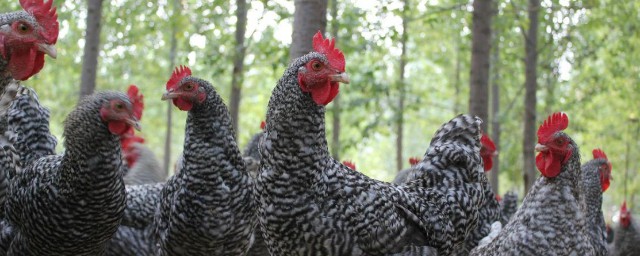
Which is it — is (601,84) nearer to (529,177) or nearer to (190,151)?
(529,177)

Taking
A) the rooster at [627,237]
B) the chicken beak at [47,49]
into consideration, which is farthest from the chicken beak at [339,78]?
the rooster at [627,237]

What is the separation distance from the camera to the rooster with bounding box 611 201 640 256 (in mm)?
10930

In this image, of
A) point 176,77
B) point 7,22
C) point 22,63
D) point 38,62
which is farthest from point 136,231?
point 7,22

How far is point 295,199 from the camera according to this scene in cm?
453

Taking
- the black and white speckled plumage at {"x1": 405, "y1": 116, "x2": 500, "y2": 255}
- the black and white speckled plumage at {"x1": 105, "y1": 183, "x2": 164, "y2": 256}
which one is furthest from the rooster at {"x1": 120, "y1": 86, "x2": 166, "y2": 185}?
the black and white speckled plumage at {"x1": 405, "y1": 116, "x2": 500, "y2": 255}

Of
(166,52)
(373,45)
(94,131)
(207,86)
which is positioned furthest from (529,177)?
(166,52)

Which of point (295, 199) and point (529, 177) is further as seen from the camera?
point (529, 177)

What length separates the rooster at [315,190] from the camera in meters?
4.51

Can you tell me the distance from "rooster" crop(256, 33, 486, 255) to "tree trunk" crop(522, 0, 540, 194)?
7686 mm

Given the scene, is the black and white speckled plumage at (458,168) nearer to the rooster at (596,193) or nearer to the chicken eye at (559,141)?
the chicken eye at (559,141)

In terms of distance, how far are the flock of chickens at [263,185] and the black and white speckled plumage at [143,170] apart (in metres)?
3.63

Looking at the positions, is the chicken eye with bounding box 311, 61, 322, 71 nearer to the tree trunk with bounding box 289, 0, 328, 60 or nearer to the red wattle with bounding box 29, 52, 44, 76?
the red wattle with bounding box 29, 52, 44, 76

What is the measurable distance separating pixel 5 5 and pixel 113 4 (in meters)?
2.64

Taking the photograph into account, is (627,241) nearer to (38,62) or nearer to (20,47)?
(38,62)
